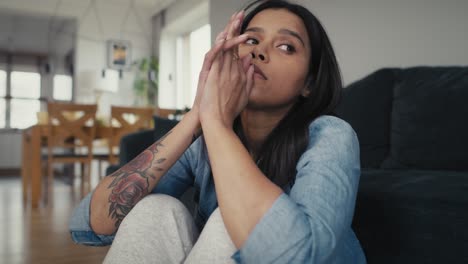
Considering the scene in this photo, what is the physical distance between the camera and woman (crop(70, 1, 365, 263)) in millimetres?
542

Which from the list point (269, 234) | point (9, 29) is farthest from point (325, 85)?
point (9, 29)

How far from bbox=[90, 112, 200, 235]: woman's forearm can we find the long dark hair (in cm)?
16

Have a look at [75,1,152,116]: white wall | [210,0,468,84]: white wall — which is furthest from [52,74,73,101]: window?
[210,0,468,84]: white wall

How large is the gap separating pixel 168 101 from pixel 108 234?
243 inches

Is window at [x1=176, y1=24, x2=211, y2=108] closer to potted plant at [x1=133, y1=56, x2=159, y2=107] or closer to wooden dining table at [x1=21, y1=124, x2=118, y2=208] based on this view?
potted plant at [x1=133, y1=56, x2=159, y2=107]

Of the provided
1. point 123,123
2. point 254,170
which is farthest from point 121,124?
point 254,170

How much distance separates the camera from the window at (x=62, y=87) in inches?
300

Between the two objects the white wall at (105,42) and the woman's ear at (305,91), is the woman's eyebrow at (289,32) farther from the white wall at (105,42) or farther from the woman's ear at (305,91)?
the white wall at (105,42)

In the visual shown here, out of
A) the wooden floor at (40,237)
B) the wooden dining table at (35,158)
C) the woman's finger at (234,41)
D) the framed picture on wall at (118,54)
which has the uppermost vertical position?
the framed picture on wall at (118,54)

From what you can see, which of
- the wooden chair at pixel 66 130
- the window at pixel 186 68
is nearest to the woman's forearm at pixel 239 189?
the wooden chair at pixel 66 130

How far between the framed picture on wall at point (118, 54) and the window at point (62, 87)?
147 centimetres

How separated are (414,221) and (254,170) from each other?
0.58 metres

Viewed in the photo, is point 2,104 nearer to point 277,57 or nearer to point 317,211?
point 277,57

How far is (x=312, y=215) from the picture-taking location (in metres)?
0.53
